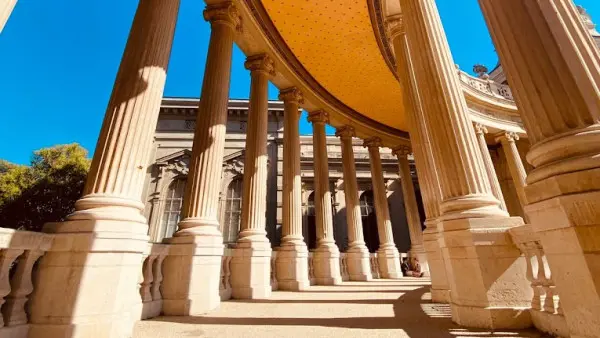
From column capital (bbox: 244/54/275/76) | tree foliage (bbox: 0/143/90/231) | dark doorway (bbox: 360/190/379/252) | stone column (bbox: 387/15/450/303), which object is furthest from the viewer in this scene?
dark doorway (bbox: 360/190/379/252)

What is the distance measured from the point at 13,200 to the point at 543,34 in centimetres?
4493

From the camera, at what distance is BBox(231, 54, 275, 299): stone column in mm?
13344

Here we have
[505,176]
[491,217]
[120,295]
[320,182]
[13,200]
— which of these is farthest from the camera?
[505,176]

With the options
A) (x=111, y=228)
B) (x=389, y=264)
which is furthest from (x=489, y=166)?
(x=111, y=228)

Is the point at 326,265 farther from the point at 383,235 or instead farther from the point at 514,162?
the point at 514,162

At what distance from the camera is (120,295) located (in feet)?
21.3

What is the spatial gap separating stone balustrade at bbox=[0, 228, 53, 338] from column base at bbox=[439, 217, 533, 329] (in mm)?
9399

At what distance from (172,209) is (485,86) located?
1496 inches

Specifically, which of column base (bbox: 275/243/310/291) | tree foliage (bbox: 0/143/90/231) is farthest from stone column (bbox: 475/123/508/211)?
tree foliage (bbox: 0/143/90/231)

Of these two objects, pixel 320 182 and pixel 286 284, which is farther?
pixel 320 182

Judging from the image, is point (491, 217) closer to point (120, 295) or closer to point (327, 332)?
point (327, 332)

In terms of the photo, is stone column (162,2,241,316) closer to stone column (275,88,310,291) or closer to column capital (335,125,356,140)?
stone column (275,88,310,291)

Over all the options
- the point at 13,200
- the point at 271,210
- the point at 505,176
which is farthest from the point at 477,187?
the point at 13,200

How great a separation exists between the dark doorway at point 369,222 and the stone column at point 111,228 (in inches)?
1332
